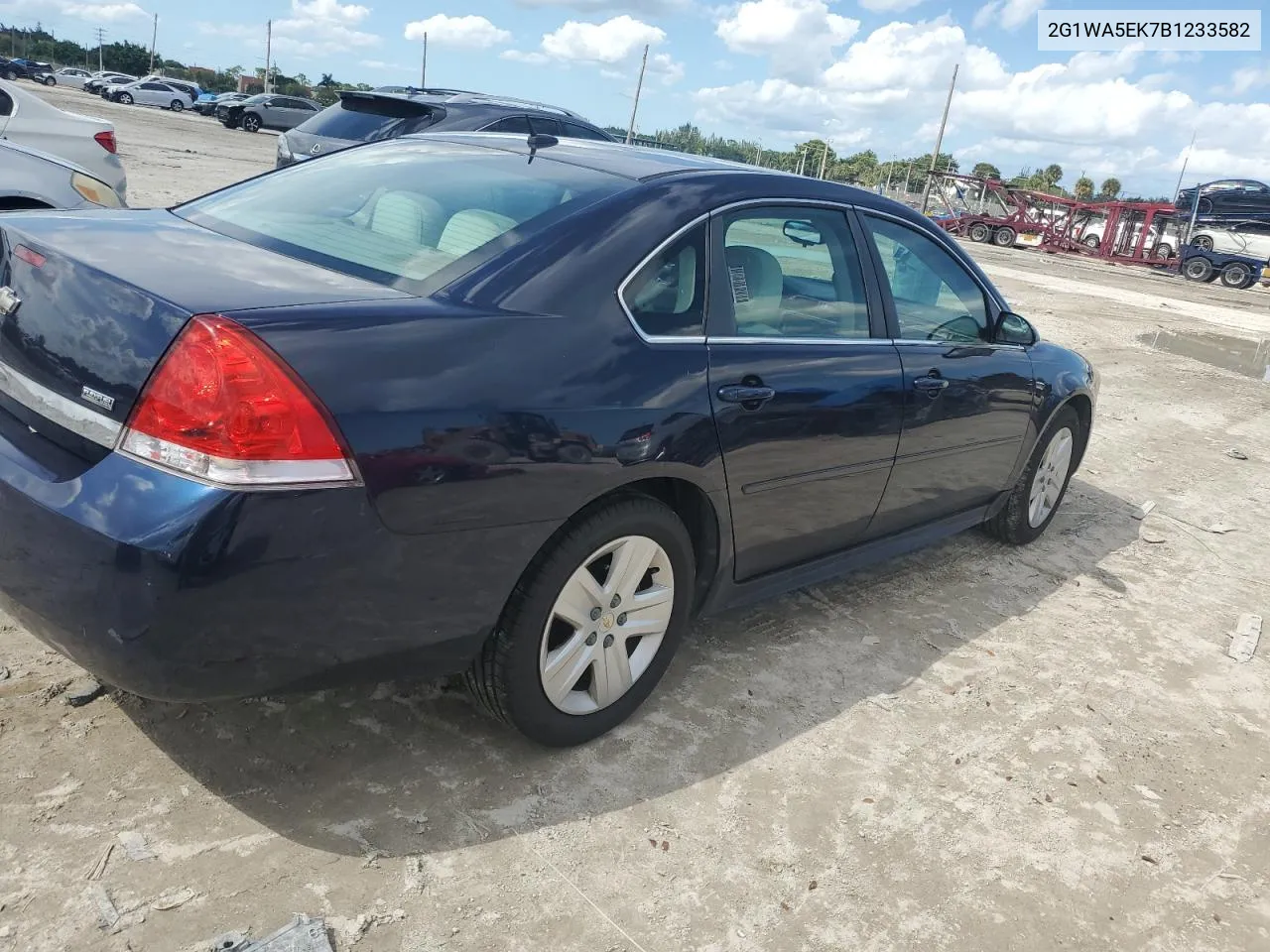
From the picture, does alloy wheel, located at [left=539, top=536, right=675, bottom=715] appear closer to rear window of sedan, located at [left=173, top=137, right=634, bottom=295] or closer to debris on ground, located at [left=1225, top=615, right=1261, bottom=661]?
rear window of sedan, located at [left=173, top=137, right=634, bottom=295]

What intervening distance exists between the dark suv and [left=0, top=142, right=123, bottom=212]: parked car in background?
10.3ft

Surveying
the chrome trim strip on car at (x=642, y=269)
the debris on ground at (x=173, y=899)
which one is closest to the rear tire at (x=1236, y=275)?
the chrome trim strip on car at (x=642, y=269)

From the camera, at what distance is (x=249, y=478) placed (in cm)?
198

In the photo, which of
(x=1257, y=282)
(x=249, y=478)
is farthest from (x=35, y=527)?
(x=1257, y=282)

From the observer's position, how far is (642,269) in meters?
2.72

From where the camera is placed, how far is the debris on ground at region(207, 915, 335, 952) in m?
2.02

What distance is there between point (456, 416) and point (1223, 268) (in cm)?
3464

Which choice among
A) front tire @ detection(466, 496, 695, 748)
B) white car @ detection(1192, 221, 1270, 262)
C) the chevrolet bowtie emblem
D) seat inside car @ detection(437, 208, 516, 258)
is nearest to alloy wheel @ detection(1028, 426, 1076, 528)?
front tire @ detection(466, 496, 695, 748)

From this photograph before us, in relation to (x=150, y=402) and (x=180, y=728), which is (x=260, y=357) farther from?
(x=180, y=728)

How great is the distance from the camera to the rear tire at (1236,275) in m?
30.3

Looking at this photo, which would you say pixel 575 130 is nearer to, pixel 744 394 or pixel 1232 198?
pixel 744 394

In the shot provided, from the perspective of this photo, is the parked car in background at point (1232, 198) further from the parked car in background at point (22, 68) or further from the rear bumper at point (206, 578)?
the parked car in background at point (22, 68)

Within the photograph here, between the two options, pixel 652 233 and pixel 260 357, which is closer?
pixel 260 357

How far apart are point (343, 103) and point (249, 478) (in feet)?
27.8
